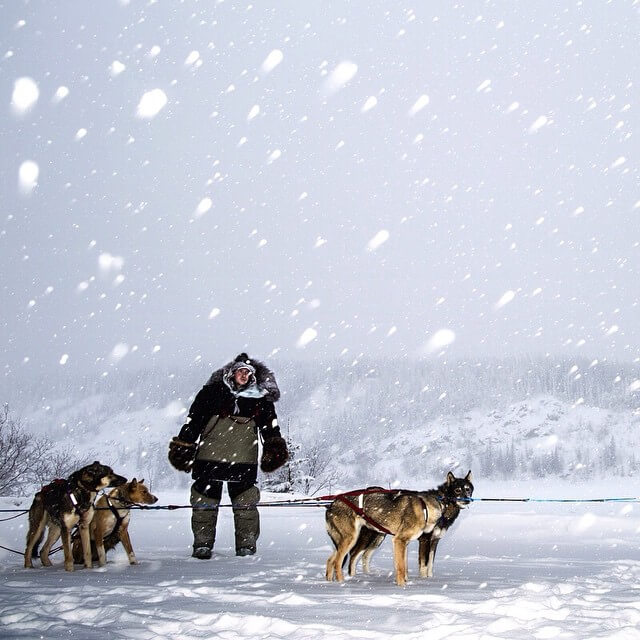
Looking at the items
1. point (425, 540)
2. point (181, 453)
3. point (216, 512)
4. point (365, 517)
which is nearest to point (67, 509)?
point (181, 453)

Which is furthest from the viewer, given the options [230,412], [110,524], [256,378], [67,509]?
[256,378]

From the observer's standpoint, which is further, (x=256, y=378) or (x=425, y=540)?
(x=256, y=378)

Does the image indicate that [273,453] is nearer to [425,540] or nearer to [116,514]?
[116,514]

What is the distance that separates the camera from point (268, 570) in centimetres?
648

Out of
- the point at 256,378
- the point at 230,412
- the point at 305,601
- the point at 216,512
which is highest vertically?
the point at 256,378

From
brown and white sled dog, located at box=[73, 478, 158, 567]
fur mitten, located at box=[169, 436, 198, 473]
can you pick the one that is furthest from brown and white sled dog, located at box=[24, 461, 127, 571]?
fur mitten, located at box=[169, 436, 198, 473]

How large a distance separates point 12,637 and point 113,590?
1565 mm

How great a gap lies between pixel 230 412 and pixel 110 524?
184cm

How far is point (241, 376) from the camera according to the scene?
815 cm

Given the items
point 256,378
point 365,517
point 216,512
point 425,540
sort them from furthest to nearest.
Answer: point 256,378 < point 216,512 < point 425,540 < point 365,517

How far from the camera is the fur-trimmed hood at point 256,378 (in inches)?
322

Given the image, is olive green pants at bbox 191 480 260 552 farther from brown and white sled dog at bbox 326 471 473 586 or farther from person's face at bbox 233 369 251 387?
brown and white sled dog at bbox 326 471 473 586

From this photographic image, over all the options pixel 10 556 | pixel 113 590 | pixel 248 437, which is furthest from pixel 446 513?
pixel 10 556

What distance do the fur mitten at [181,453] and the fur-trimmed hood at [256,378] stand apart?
31.5 inches
